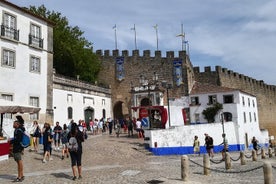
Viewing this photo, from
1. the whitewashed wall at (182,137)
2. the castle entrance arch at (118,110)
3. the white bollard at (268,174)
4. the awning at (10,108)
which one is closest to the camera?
the white bollard at (268,174)

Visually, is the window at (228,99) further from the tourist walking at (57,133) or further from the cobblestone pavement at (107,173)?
the tourist walking at (57,133)

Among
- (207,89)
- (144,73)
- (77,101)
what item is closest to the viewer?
(77,101)

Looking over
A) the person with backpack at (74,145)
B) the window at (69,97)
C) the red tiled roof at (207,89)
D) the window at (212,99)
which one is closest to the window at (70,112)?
the window at (69,97)

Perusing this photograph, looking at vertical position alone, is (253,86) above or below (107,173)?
above

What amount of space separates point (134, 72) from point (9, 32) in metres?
19.9

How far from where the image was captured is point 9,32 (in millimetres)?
20375

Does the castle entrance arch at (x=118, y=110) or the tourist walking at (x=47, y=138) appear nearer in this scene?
the tourist walking at (x=47, y=138)

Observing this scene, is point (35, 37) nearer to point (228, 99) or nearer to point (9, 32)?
point (9, 32)

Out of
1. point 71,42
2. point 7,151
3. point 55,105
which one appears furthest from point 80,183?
point 71,42

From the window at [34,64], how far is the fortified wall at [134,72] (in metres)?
15.8

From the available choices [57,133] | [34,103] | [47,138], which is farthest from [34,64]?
[47,138]

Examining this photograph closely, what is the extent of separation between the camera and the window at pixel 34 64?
21891 mm

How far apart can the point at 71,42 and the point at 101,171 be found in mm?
23921

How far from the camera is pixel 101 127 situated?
28000 millimetres
